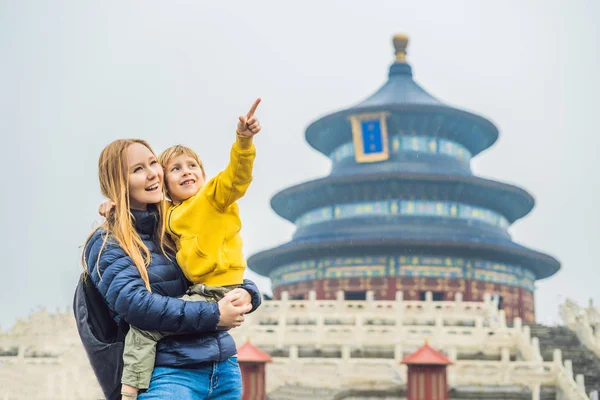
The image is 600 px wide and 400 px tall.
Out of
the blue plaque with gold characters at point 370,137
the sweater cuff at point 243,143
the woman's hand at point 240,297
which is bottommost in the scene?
the woman's hand at point 240,297

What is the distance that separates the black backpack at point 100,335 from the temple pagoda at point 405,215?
2605 centimetres

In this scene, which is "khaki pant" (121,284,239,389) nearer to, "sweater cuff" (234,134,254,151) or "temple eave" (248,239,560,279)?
"sweater cuff" (234,134,254,151)

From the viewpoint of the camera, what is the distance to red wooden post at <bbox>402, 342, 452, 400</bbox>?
13672mm

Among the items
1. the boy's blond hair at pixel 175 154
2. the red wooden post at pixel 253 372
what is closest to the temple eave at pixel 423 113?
the red wooden post at pixel 253 372

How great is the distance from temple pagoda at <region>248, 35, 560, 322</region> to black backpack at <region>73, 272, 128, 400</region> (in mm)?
26053

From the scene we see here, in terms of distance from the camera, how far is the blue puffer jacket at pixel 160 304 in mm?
3254

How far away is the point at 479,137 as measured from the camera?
34.8 meters

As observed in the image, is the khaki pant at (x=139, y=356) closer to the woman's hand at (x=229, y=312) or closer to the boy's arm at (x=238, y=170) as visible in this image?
the woman's hand at (x=229, y=312)

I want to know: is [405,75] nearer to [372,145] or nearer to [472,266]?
[372,145]

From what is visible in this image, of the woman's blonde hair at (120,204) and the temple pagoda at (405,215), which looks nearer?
the woman's blonde hair at (120,204)

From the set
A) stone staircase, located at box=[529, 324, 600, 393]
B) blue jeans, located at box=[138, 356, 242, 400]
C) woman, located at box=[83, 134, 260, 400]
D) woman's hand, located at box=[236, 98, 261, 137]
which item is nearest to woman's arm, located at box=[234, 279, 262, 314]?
woman, located at box=[83, 134, 260, 400]

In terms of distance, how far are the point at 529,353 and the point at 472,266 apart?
14.0 m

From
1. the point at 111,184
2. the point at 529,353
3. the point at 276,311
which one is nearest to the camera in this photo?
the point at 111,184

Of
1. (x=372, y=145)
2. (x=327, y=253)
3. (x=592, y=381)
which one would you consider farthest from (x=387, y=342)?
(x=372, y=145)
